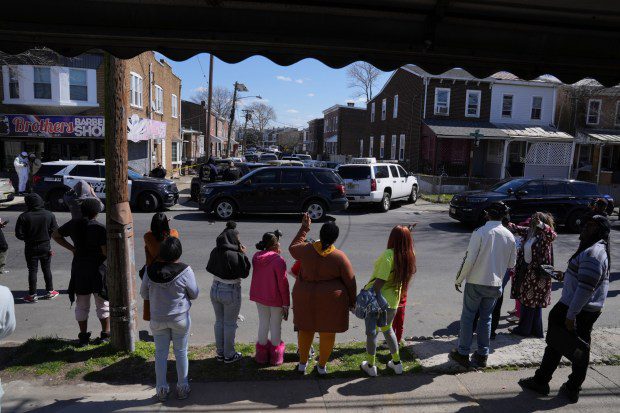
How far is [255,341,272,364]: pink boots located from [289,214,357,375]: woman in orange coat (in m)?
0.53

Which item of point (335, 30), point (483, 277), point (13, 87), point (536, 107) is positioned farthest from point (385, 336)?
point (536, 107)

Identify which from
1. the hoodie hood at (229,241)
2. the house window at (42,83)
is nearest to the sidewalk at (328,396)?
the hoodie hood at (229,241)

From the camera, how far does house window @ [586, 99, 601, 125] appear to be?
30.8 metres

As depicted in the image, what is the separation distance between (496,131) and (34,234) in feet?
88.5

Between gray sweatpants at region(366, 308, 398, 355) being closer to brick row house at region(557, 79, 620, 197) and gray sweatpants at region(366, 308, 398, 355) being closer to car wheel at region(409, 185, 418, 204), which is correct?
car wheel at region(409, 185, 418, 204)

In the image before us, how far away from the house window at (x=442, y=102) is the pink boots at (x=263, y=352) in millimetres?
27215

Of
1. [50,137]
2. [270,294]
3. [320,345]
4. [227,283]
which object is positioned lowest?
[320,345]

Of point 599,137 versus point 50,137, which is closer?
point 50,137

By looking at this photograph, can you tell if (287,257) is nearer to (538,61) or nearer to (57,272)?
(57,272)

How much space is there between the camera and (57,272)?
843 centimetres

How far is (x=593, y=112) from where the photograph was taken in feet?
102

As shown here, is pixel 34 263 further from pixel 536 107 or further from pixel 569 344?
pixel 536 107

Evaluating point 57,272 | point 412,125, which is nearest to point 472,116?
point 412,125

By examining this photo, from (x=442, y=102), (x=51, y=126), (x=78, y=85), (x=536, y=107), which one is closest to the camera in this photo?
(x=51, y=126)
